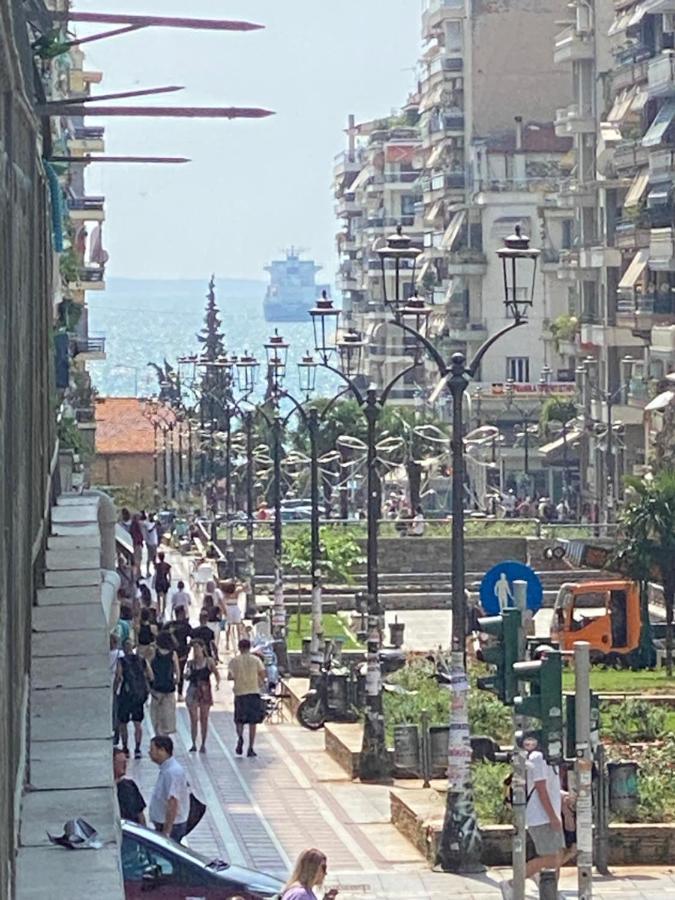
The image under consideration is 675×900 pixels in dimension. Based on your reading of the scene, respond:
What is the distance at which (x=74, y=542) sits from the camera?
18969 millimetres

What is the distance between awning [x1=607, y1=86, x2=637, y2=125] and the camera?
8479cm

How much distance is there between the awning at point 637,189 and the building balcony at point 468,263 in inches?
1277

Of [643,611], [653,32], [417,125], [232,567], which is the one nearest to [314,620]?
[643,611]

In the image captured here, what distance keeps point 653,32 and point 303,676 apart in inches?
1702

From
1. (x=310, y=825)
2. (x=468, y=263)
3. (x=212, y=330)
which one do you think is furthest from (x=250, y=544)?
(x=212, y=330)

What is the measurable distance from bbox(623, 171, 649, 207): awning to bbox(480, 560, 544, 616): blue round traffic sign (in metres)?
61.5

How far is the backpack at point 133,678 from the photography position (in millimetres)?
25578

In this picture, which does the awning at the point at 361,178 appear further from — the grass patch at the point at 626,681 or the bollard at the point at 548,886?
the bollard at the point at 548,886

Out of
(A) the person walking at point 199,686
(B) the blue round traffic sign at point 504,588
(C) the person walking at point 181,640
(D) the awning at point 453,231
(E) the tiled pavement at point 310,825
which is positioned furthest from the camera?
(D) the awning at point 453,231

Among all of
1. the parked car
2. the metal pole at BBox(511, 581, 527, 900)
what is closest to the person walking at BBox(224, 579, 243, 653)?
the metal pole at BBox(511, 581, 527, 900)

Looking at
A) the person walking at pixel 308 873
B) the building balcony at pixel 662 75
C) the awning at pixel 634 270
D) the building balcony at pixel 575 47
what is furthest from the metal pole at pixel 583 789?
the building balcony at pixel 575 47

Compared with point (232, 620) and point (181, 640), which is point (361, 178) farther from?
point (181, 640)

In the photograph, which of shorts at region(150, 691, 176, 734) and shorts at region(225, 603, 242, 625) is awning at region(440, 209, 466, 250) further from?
shorts at region(150, 691, 176, 734)

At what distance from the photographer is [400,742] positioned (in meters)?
29.2
